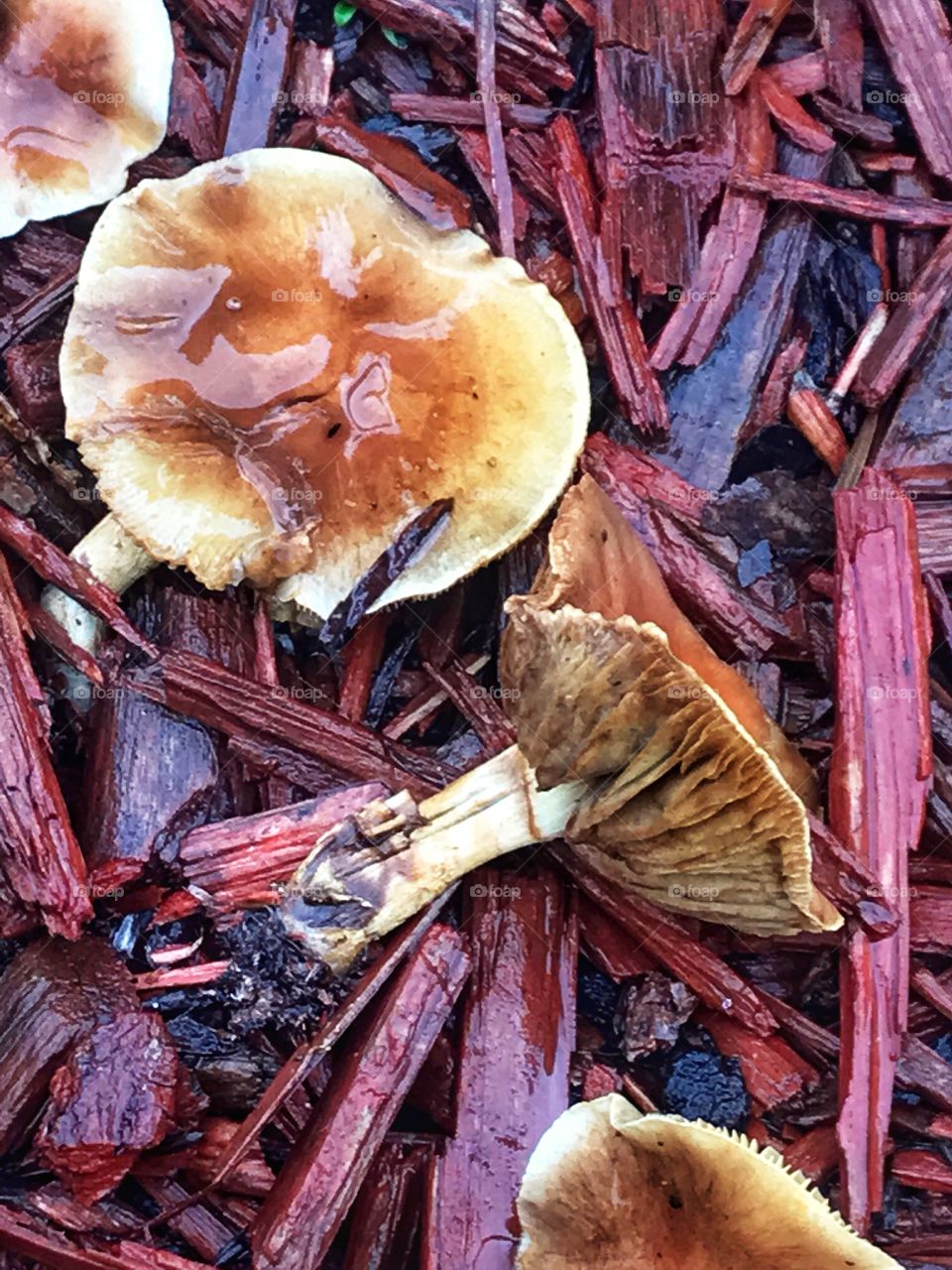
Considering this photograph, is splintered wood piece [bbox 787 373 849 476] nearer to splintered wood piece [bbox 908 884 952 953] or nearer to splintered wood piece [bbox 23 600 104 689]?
splintered wood piece [bbox 908 884 952 953]

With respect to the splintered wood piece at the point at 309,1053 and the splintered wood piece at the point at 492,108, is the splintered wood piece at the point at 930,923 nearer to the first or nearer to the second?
the splintered wood piece at the point at 309,1053

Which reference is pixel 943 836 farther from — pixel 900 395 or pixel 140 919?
pixel 140 919

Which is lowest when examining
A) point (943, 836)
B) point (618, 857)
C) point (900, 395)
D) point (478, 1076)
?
point (943, 836)

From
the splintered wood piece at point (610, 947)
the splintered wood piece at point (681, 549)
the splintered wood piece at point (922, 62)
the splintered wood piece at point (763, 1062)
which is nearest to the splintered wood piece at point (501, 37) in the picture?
the splintered wood piece at point (922, 62)

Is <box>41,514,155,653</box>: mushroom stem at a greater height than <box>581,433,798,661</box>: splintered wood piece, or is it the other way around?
<box>41,514,155,653</box>: mushroom stem

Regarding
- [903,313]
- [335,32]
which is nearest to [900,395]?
[903,313]

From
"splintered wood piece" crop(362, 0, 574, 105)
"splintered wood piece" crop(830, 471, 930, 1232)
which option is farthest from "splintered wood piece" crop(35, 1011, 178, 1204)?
"splintered wood piece" crop(362, 0, 574, 105)

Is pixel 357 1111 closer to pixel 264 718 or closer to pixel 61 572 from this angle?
pixel 264 718

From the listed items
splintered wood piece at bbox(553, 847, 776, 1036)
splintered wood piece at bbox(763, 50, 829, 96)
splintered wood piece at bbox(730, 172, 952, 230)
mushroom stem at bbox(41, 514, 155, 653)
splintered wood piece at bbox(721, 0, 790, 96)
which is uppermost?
splintered wood piece at bbox(721, 0, 790, 96)
